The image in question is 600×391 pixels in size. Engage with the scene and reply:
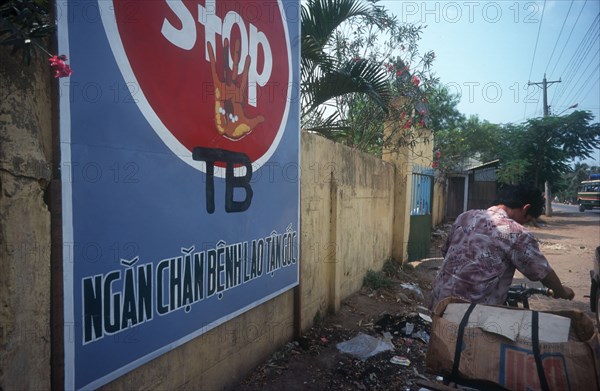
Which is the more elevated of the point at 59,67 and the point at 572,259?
the point at 59,67

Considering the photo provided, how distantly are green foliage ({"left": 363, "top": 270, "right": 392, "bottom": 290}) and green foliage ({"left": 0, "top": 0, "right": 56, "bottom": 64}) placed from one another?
537 centimetres

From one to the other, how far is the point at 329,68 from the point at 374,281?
Result: 3.32 m

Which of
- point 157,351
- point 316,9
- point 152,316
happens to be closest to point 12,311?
point 152,316

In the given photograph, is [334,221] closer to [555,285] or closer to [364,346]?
[364,346]

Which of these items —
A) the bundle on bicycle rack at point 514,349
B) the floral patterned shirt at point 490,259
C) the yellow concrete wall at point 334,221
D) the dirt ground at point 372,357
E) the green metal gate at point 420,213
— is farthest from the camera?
the green metal gate at point 420,213

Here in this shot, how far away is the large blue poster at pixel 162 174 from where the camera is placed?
1.70m

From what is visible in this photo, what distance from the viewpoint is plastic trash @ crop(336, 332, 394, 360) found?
3.78m

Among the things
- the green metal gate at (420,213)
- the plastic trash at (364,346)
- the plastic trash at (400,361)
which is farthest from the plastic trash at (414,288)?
the plastic trash at (400,361)

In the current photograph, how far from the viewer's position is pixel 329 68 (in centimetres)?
496

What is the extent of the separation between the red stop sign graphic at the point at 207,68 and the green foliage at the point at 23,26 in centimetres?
31

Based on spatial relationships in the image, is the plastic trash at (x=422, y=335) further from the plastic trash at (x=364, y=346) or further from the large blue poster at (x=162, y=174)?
the large blue poster at (x=162, y=174)

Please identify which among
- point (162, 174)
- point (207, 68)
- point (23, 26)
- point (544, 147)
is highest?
point (544, 147)

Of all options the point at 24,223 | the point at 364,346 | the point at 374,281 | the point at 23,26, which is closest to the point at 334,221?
the point at 364,346

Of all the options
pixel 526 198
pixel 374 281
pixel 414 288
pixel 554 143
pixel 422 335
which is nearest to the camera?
pixel 526 198
